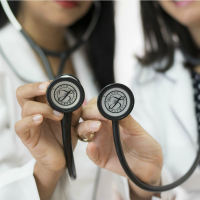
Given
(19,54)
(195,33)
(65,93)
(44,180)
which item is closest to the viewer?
(65,93)

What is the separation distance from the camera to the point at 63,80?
342 mm

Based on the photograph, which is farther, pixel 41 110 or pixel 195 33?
pixel 195 33

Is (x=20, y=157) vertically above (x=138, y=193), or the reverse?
(x=20, y=157)

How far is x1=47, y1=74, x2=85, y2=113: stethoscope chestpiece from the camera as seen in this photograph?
34 centimetres

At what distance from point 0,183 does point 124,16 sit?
0.62 metres

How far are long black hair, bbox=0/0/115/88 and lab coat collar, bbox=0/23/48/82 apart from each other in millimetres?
191

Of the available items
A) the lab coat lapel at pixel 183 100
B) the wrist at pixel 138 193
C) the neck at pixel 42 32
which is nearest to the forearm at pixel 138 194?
the wrist at pixel 138 193

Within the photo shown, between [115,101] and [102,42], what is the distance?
0.44 m

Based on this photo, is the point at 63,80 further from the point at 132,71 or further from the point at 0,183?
the point at 132,71

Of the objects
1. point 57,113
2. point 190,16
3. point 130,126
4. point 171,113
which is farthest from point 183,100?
point 57,113

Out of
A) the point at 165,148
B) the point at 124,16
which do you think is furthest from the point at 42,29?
the point at 165,148

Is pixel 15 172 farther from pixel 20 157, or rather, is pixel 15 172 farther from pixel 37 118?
pixel 37 118

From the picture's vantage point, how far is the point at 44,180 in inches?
18.1

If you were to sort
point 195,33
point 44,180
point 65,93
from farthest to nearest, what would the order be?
point 195,33 → point 44,180 → point 65,93
